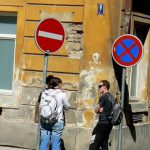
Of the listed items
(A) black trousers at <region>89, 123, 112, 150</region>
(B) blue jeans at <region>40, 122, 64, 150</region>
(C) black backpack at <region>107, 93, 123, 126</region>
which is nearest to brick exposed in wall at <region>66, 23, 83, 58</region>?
(C) black backpack at <region>107, 93, 123, 126</region>

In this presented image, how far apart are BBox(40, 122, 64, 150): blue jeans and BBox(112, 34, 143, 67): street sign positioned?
5.71ft

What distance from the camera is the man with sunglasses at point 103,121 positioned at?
33.3 feet

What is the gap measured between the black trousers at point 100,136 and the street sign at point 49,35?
208cm

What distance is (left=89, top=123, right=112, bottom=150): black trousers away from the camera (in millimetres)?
10258

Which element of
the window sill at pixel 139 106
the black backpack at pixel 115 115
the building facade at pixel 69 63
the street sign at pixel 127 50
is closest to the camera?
the street sign at pixel 127 50

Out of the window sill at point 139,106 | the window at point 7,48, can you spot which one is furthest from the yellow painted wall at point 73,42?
the window sill at point 139,106

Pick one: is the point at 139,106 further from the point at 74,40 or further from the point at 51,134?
the point at 51,134

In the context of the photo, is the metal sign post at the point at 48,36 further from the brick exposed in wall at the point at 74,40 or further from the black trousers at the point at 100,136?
the brick exposed in wall at the point at 74,40

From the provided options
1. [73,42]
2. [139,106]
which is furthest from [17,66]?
[139,106]

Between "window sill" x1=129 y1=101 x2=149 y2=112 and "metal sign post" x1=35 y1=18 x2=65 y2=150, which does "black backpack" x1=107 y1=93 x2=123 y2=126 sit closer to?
"metal sign post" x1=35 y1=18 x2=65 y2=150

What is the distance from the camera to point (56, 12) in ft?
38.4

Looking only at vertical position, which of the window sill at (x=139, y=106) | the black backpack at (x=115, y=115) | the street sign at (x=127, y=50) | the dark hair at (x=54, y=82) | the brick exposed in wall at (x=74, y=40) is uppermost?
the brick exposed in wall at (x=74, y=40)

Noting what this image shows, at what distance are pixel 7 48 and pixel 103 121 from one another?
3.52 metres

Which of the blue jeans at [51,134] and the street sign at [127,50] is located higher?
the street sign at [127,50]
